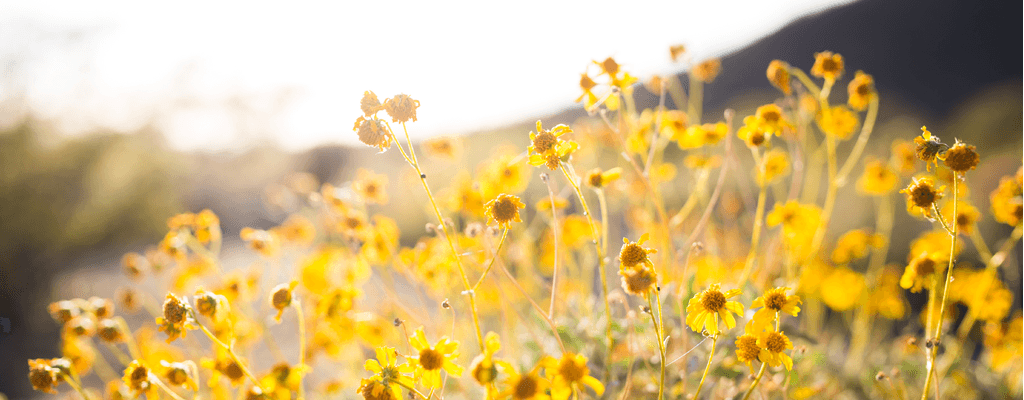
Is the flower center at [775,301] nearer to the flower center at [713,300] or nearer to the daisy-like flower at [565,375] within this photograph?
the flower center at [713,300]

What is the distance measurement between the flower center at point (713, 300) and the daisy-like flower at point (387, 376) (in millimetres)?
614

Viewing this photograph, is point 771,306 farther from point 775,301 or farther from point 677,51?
point 677,51

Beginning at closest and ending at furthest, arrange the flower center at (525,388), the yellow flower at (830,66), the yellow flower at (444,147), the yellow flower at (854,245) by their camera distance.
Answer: the flower center at (525,388) → the yellow flower at (830,66) → the yellow flower at (854,245) → the yellow flower at (444,147)

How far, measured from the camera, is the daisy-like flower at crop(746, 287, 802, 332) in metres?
0.98

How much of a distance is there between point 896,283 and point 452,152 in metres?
2.05

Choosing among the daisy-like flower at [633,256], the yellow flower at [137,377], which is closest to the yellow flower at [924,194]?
the daisy-like flower at [633,256]

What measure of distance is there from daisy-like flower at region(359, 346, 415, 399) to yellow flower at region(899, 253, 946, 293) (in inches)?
46.4

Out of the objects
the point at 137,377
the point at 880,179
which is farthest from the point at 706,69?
the point at 137,377

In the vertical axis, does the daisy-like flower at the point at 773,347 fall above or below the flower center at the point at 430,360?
below

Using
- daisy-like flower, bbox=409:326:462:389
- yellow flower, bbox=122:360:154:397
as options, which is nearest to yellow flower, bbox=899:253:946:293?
daisy-like flower, bbox=409:326:462:389

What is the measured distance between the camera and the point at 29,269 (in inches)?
224

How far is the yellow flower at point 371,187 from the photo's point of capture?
183cm

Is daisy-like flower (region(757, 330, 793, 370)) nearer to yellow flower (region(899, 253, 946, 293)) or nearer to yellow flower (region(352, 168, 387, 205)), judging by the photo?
yellow flower (region(899, 253, 946, 293))

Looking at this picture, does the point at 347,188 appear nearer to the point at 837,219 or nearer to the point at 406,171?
the point at 406,171
